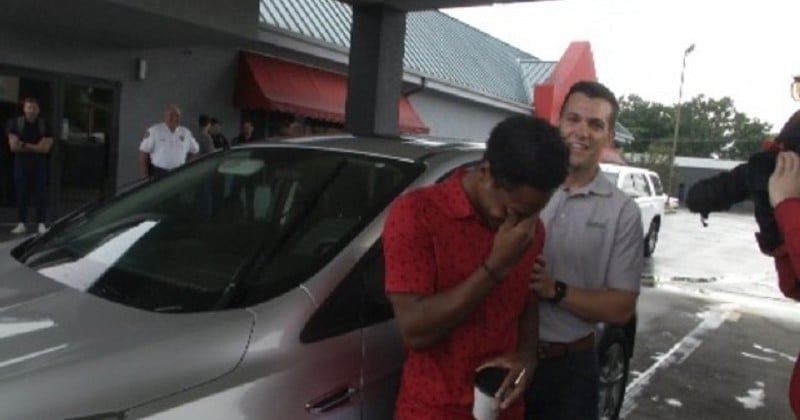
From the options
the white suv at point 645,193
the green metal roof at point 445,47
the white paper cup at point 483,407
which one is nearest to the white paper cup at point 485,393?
the white paper cup at point 483,407

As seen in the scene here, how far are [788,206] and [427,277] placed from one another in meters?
0.82

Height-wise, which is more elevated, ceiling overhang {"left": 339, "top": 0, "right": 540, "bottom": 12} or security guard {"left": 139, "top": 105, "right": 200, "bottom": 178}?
ceiling overhang {"left": 339, "top": 0, "right": 540, "bottom": 12}

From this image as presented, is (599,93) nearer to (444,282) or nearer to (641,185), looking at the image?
(444,282)

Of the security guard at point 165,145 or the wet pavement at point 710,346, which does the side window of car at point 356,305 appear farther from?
the security guard at point 165,145

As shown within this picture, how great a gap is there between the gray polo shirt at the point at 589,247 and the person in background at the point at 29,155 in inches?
292

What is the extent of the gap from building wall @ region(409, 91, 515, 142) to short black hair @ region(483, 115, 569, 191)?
14.5m

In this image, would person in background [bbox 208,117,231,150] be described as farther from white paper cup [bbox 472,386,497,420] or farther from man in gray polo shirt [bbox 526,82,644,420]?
white paper cup [bbox 472,386,497,420]

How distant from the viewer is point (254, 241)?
2502 mm

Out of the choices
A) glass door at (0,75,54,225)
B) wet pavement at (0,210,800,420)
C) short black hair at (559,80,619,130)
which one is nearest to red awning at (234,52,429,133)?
glass door at (0,75,54,225)

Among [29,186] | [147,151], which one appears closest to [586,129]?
[147,151]

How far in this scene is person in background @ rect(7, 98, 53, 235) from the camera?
829 cm

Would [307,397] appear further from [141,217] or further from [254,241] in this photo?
[141,217]

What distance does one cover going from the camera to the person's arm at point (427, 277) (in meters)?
1.68

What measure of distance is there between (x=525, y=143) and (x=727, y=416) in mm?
4050
